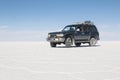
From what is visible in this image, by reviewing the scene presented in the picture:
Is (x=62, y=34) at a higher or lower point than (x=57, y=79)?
higher

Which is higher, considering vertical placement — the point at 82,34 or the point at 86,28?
Result: the point at 86,28

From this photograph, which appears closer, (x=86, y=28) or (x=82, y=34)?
(x=82, y=34)

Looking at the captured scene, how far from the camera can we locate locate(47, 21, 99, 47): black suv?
24.4m

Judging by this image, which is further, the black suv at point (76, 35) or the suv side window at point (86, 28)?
the suv side window at point (86, 28)

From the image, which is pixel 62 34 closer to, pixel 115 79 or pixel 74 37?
pixel 74 37

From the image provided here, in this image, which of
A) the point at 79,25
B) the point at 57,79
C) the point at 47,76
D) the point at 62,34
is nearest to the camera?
the point at 57,79

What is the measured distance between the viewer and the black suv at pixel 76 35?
80.1ft

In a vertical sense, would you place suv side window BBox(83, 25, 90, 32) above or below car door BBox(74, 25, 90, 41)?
above

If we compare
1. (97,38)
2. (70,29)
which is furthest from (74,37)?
(97,38)

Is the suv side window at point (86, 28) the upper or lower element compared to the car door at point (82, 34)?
upper

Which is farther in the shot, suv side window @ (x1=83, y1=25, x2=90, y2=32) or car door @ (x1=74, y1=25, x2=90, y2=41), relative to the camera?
suv side window @ (x1=83, y1=25, x2=90, y2=32)

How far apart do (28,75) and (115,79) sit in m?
2.19

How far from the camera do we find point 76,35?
25.3 m

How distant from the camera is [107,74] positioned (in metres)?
8.14
